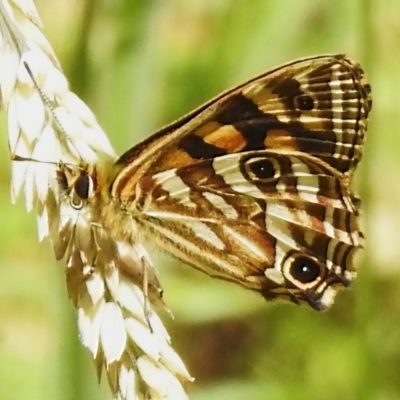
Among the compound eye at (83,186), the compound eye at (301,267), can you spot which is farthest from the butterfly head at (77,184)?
the compound eye at (301,267)

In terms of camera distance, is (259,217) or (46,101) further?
(259,217)

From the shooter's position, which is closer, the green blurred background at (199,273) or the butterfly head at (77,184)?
the butterfly head at (77,184)

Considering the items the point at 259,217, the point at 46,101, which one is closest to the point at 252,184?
the point at 259,217

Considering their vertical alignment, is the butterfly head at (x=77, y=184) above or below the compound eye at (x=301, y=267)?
above

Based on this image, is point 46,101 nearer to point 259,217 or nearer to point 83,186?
point 83,186

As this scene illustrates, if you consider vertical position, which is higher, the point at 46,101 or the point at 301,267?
the point at 46,101

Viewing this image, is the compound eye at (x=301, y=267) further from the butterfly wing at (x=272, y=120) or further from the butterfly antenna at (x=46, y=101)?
the butterfly antenna at (x=46, y=101)

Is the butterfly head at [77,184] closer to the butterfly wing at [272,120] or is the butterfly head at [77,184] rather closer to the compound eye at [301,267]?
the butterfly wing at [272,120]

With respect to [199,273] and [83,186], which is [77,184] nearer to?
[83,186]
